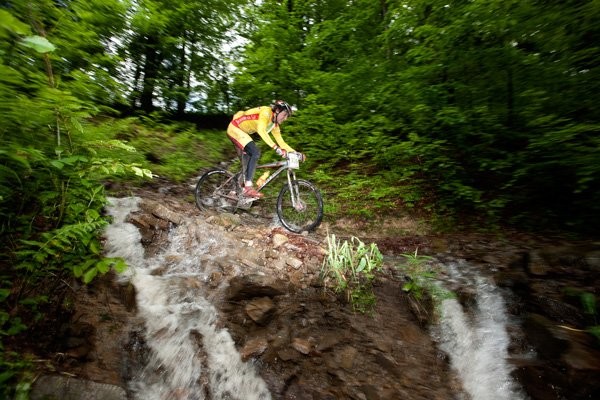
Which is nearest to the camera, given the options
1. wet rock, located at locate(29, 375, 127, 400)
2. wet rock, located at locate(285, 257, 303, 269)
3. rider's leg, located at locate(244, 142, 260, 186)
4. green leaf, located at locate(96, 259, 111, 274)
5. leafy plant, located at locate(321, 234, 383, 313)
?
wet rock, located at locate(29, 375, 127, 400)

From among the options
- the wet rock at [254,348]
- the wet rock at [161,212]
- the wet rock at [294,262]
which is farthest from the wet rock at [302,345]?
the wet rock at [161,212]

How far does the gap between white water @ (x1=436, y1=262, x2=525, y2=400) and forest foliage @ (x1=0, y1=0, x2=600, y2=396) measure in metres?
1.97

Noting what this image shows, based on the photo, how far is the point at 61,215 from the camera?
3.04 m

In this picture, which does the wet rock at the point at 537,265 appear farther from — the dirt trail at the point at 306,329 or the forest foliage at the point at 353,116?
the forest foliage at the point at 353,116

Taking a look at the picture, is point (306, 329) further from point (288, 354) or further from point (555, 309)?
point (555, 309)

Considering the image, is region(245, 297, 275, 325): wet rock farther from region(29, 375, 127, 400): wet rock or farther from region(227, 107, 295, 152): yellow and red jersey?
region(227, 107, 295, 152): yellow and red jersey

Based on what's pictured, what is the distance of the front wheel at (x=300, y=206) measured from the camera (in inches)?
216

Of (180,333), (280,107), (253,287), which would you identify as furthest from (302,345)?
(280,107)

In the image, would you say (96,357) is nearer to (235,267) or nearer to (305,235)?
(235,267)

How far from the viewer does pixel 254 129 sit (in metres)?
5.80

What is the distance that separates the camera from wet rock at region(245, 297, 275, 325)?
10.8ft

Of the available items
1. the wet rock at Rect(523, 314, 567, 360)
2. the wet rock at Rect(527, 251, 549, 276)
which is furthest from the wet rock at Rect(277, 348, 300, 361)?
the wet rock at Rect(527, 251, 549, 276)

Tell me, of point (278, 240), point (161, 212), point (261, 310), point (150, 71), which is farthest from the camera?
point (150, 71)

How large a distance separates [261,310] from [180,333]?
866mm
